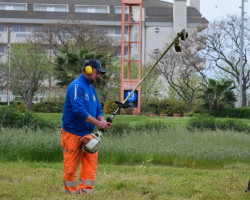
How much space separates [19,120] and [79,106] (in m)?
A: 11.5

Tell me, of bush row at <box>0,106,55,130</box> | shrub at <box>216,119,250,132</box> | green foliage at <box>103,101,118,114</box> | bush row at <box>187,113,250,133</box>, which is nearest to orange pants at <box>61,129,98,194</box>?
bush row at <box>0,106,55,130</box>

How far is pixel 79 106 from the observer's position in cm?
681

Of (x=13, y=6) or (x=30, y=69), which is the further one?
(x=13, y=6)

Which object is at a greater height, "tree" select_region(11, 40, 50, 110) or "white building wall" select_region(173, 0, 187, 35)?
"white building wall" select_region(173, 0, 187, 35)

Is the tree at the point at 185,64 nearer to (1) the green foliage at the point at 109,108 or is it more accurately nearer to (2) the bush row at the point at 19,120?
(1) the green foliage at the point at 109,108

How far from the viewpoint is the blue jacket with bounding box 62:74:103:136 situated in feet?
22.5

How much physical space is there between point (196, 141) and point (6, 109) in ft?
19.8

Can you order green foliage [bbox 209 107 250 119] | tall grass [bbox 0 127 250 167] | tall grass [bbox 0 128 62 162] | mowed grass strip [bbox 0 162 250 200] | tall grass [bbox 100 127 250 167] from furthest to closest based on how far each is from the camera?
green foliage [bbox 209 107 250 119], tall grass [bbox 100 127 250 167], tall grass [bbox 0 127 250 167], tall grass [bbox 0 128 62 162], mowed grass strip [bbox 0 162 250 200]

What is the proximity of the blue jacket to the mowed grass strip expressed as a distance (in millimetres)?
829

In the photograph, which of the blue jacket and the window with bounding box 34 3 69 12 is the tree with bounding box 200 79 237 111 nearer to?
the blue jacket

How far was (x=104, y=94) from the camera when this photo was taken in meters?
50.4

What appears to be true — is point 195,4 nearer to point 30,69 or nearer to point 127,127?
point 30,69

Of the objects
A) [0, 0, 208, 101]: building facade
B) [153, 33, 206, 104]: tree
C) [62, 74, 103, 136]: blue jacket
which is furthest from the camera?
[0, 0, 208, 101]: building facade

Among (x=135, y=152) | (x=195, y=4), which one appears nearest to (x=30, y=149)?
(x=135, y=152)
